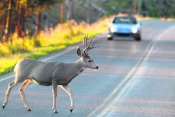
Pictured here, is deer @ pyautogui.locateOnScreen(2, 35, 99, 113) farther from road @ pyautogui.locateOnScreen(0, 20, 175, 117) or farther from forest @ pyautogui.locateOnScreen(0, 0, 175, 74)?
forest @ pyautogui.locateOnScreen(0, 0, 175, 74)

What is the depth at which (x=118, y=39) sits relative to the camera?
36156mm

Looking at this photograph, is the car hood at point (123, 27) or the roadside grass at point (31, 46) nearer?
the roadside grass at point (31, 46)

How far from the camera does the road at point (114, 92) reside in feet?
39.3

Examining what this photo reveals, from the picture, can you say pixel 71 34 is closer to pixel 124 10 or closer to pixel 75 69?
pixel 75 69

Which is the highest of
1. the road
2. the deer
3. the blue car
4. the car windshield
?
the deer

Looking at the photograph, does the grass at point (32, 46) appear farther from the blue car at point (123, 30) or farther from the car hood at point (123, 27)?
the car hood at point (123, 27)

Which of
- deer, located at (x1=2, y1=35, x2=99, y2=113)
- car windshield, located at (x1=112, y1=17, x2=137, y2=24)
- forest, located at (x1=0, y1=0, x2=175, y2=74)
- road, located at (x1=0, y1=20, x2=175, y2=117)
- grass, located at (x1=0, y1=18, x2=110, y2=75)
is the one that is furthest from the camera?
car windshield, located at (x1=112, y1=17, x2=137, y2=24)

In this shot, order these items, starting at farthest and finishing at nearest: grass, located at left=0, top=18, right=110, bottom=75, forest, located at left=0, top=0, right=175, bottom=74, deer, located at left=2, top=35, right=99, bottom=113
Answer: forest, located at left=0, top=0, right=175, bottom=74 → grass, located at left=0, top=18, right=110, bottom=75 → deer, located at left=2, top=35, right=99, bottom=113

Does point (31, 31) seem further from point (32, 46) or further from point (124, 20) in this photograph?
point (32, 46)

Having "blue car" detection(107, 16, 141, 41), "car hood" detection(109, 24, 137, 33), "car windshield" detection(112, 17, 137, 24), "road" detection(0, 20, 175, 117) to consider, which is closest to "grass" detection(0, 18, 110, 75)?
"road" detection(0, 20, 175, 117)

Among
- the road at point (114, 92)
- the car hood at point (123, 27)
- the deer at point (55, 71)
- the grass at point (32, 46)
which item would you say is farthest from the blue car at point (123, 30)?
the deer at point (55, 71)

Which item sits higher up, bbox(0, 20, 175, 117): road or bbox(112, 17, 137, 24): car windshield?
bbox(0, 20, 175, 117): road

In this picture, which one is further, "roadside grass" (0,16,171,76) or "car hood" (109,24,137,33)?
"car hood" (109,24,137,33)

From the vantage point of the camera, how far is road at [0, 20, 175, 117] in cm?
1199
